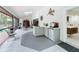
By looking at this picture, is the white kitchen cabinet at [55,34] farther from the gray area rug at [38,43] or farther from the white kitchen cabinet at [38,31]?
the white kitchen cabinet at [38,31]

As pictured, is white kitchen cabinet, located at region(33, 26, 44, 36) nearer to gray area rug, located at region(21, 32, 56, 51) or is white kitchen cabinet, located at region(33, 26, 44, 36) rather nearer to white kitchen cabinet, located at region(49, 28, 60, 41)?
gray area rug, located at region(21, 32, 56, 51)

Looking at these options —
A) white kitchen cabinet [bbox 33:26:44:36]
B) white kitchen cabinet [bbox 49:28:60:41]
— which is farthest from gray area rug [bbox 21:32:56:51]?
white kitchen cabinet [bbox 33:26:44:36]

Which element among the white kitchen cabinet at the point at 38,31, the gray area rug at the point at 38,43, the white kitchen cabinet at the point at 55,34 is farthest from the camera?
the white kitchen cabinet at the point at 38,31

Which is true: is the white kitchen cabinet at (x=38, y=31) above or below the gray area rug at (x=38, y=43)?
above

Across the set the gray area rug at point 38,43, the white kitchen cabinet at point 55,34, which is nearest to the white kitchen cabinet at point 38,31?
the gray area rug at point 38,43

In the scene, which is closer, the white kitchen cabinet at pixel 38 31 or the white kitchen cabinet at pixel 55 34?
the white kitchen cabinet at pixel 55 34

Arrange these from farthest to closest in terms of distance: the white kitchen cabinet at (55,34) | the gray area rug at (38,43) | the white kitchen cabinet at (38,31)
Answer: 1. the white kitchen cabinet at (38,31)
2. the white kitchen cabinet at (55,34)
3. the gray area rug at (38,43)

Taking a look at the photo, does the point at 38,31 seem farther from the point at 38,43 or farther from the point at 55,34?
the point at 38,43

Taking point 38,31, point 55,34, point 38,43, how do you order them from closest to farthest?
point 38,43
point 55,34
point 38,31

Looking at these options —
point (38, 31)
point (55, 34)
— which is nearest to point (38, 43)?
point (55, 34)
